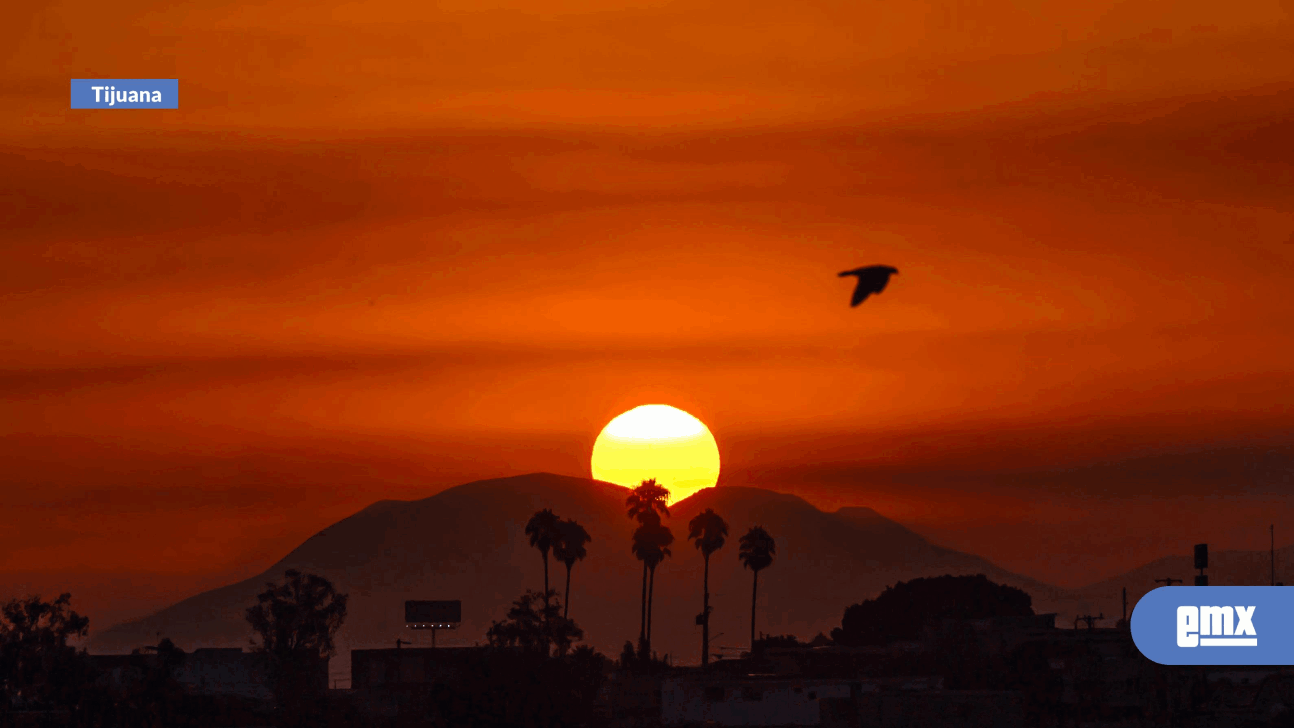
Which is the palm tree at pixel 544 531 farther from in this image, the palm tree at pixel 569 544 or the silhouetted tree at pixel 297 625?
the silhouetted tree at pixel 297 625

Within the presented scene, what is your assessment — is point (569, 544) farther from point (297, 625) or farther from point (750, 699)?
point (750, 699)

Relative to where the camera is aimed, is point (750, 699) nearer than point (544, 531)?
Yes

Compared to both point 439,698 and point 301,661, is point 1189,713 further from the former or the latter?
point 301,661

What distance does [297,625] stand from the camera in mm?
126188

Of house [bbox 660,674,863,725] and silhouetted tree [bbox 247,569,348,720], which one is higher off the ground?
silhouetted tree [bbox 247,569,348,720]

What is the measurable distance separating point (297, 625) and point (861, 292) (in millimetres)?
97351

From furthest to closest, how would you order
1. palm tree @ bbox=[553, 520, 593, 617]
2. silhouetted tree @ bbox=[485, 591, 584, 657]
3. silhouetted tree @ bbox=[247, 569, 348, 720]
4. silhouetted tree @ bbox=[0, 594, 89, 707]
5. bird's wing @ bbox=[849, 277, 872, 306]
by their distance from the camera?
palm tree @ bbox=[553, 520, 593, 617], silhouetted tree @ bbox=[485, 591, 584, 657], silhouetted tree @ bbox=[247, 569, 348, 720], silhouetted tree @ bbox=[0, 594, 89, 707], bird's wing @ bbox=[849, 277, 872, 306]

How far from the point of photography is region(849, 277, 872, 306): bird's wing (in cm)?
3469

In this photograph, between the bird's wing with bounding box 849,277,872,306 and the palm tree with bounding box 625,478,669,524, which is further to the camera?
the palm tree with bounding box 625,478,669,524

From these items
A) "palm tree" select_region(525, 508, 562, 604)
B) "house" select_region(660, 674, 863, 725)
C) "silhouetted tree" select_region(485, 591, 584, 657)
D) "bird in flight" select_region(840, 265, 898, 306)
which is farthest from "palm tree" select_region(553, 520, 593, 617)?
"bird in flight" select_region(840, 265, 898, 306)

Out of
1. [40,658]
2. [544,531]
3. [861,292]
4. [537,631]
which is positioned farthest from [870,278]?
[544,531]

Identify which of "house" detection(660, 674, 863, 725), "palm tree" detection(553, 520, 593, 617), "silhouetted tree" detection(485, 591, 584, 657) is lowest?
"house" detection(660, 674, 863, 725)

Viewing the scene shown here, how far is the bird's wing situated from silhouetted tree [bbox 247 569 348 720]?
306ft

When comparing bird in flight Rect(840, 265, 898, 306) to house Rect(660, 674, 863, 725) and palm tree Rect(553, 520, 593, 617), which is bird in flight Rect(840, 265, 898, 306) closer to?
house Rect(660, 674, 863, 725)
